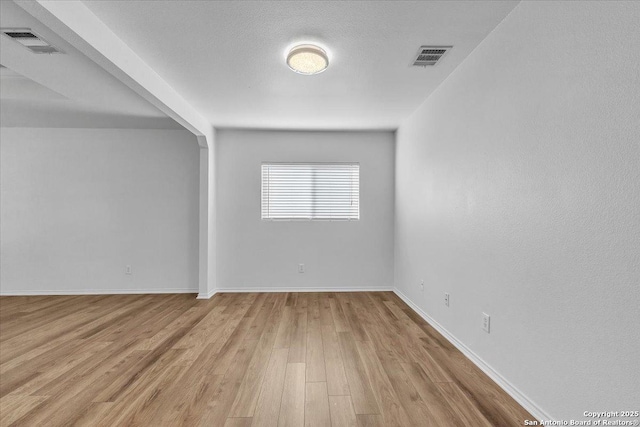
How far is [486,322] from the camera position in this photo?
2092mm

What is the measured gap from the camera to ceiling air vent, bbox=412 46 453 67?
2.27 metres

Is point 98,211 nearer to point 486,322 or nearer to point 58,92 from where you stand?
point 58,92

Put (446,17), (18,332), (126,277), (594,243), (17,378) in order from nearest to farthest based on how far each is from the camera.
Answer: (594,243) → (446,17) → (17,378) → (18,332) → (126,277)

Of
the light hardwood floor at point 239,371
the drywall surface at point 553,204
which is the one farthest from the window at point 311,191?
the drywall surface at point 553,204

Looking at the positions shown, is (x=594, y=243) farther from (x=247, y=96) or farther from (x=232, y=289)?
(x=232, y=289)

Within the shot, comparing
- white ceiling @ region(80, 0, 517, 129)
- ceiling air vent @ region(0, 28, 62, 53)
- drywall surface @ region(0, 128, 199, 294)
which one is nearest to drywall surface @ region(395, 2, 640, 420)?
white ceiling @ region(80, 0, 517, 129)

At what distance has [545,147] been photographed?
5.18 ft

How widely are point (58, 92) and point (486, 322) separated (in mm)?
4836

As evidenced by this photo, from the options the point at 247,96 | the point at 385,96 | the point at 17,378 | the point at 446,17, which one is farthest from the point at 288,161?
the point at 17,378

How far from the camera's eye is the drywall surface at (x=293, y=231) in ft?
14.8

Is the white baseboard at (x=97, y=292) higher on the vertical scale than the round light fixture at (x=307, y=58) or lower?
lower

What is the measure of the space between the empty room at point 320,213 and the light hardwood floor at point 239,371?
0.02 m

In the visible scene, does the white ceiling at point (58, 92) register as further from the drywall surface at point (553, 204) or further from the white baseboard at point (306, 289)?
the drywall surface at point (553, 204)

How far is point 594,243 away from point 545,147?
58 centimetres
